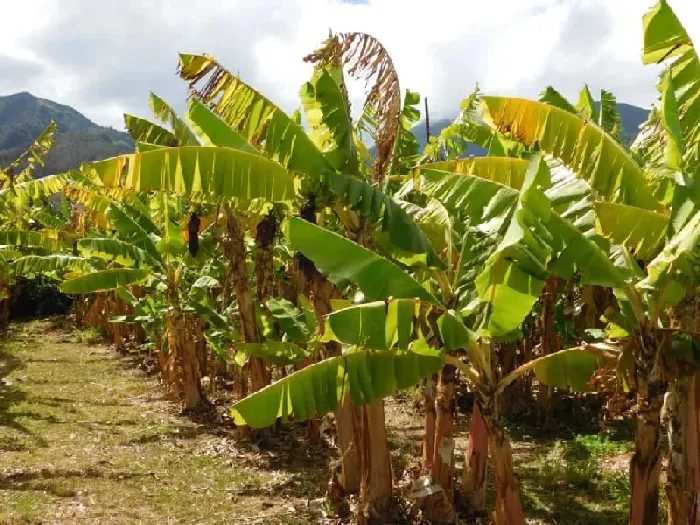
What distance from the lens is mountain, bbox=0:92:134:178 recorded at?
51406 mm

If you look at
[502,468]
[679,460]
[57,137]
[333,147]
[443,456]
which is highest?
[57,137]

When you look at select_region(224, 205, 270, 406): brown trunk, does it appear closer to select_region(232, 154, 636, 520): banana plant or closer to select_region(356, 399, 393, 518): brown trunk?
select_region(356, 399, 393, 518): brown trunk

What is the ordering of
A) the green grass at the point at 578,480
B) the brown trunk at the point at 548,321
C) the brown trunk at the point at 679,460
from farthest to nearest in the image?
the brown trunk at the point at 548,321, the green grass at the point at 578,480, the brown trunk at the point at 679,460

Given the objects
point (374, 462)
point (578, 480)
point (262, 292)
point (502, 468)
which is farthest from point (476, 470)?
point (262, 292)

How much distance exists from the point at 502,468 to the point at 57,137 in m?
58.4

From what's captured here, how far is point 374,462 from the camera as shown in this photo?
6500mm

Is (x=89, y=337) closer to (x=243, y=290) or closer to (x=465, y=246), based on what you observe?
(x=243, y=290)

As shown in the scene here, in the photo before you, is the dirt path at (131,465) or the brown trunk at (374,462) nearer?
the brown trunk at (374,462)

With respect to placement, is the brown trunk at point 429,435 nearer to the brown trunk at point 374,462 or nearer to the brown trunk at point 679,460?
the brown trunk at point 374,462

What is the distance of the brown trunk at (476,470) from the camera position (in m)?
6.74

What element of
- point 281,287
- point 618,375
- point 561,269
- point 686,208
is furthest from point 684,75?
point 281,287

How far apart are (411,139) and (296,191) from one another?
2.99 metres

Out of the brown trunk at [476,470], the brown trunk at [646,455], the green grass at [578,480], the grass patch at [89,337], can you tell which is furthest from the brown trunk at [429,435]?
the grass patch at [89,337]

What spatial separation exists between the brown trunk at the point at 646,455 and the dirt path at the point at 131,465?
381 cm
